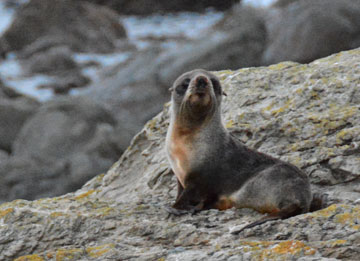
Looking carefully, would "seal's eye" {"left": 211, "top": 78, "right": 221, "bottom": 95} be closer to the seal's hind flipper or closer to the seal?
the seal

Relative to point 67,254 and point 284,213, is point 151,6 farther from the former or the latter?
point 67,254

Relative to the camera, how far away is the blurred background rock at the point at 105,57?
1731 centimetres

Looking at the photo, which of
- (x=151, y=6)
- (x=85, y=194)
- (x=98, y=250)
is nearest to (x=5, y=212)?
(x=98, y=250)

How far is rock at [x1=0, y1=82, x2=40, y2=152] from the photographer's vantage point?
19516 millimetres

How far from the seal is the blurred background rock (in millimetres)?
9537

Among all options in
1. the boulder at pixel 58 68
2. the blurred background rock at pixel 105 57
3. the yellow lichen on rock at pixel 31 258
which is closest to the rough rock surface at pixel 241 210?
the yellow lichen on rock at pixel 31 258

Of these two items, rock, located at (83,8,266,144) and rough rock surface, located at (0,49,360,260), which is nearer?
rough rock surface, located at (0,49,360,260)

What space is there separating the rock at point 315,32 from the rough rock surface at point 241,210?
27.2ft

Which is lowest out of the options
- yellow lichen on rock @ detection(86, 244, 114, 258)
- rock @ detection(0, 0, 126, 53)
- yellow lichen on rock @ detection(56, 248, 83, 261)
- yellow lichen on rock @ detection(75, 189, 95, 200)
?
yellow lichen on rock @ detection(75, 189, 95, 200)

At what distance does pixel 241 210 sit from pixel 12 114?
14539mm

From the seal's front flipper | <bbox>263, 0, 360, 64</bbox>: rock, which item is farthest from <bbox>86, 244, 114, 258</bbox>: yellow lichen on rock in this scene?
<bbox>263, 0, 360, 64</bbox>: rock

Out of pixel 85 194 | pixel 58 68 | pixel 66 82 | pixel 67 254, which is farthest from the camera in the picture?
pixel 58 68

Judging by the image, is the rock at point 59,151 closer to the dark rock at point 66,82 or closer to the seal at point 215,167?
the dark rock at point 66,82

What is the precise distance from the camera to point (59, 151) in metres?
17.7
